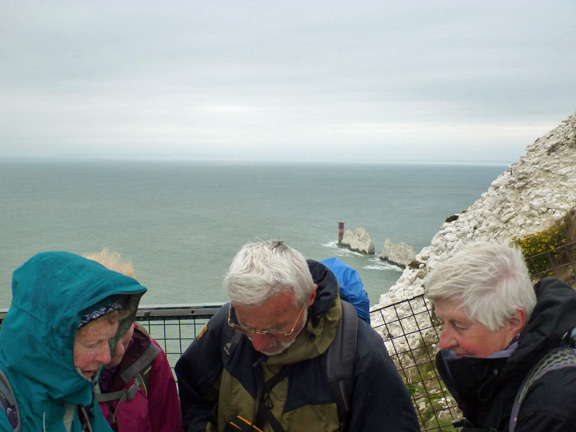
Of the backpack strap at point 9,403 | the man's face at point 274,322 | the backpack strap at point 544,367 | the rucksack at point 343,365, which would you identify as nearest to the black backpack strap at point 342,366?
the rucksack at point 343,365

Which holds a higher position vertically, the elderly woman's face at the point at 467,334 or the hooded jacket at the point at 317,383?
the elderly woman's face at the point at 467,334

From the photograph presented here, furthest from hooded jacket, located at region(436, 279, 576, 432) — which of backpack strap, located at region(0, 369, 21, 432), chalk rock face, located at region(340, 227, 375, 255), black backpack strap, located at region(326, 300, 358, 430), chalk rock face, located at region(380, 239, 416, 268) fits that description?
chalk rock face, located at region(340, 227, 375, 255)

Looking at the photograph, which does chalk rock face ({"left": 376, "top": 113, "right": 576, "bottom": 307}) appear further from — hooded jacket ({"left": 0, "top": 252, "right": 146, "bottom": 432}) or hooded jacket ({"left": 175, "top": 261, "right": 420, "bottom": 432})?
hooded jacket ({"left": 0, "top": 252, "right": 146, "bottom": 432})

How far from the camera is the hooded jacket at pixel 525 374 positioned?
5.78 ft

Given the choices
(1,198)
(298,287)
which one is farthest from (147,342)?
(1,198)

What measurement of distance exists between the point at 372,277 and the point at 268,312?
3906cm

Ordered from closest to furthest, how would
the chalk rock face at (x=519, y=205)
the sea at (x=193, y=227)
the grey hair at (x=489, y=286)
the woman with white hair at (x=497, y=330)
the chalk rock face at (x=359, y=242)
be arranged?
1. the woman with white hair at (x=497, y=330)
2. the grey hair at (x=489, y=286)
3. the chalk rock face at (x=519, y=205)
4. the sea at (x=193, y=227)
5. the chalk rock face at (x=359, y=242)

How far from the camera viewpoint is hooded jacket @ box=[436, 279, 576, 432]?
69.4 inches

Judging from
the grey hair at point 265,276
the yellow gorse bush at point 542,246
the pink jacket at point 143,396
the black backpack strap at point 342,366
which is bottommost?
the yellow gorse bush at point 542,246

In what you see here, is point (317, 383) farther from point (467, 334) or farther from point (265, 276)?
point (467, 334)

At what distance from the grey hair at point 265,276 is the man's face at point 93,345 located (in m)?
0.57

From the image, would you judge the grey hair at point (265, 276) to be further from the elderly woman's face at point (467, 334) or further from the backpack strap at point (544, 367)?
the backpack strap at point (544, 367)

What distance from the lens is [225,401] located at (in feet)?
8.47

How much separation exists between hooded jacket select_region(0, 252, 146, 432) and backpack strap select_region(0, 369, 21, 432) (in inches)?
0.7
